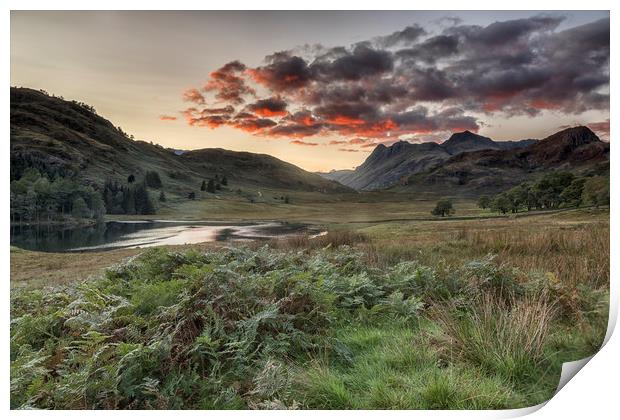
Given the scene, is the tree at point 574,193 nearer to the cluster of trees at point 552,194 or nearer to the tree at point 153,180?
the cluster of trees at point 552,194

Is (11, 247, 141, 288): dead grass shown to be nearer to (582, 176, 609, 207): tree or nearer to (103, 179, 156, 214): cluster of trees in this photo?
(103, 179, 156, 214): cluster of trees

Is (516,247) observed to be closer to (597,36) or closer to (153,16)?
(597,36)

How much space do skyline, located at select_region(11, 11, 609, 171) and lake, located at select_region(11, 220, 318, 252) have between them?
125cm

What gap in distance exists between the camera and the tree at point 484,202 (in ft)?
21.2

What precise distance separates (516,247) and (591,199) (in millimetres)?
1185

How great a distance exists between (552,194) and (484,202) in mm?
986

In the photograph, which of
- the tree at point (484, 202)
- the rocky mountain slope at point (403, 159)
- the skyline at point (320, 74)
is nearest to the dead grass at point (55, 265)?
the skyline at point (320, 74)

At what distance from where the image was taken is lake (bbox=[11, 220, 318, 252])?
5095 millimetres

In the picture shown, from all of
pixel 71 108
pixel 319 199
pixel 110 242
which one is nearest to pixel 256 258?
pixel 319 199

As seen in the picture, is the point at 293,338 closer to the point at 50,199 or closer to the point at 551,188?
the point at 50,199

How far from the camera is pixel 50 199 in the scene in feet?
17.0

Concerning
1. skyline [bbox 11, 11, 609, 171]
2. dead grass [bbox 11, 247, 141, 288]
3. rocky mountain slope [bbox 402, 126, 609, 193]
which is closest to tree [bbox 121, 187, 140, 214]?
dead grass [bbox 11, 247, 141, 288]

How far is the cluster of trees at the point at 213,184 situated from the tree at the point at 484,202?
4.24 metres

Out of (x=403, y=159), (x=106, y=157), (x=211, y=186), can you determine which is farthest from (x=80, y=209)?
(x=403, y=159)
